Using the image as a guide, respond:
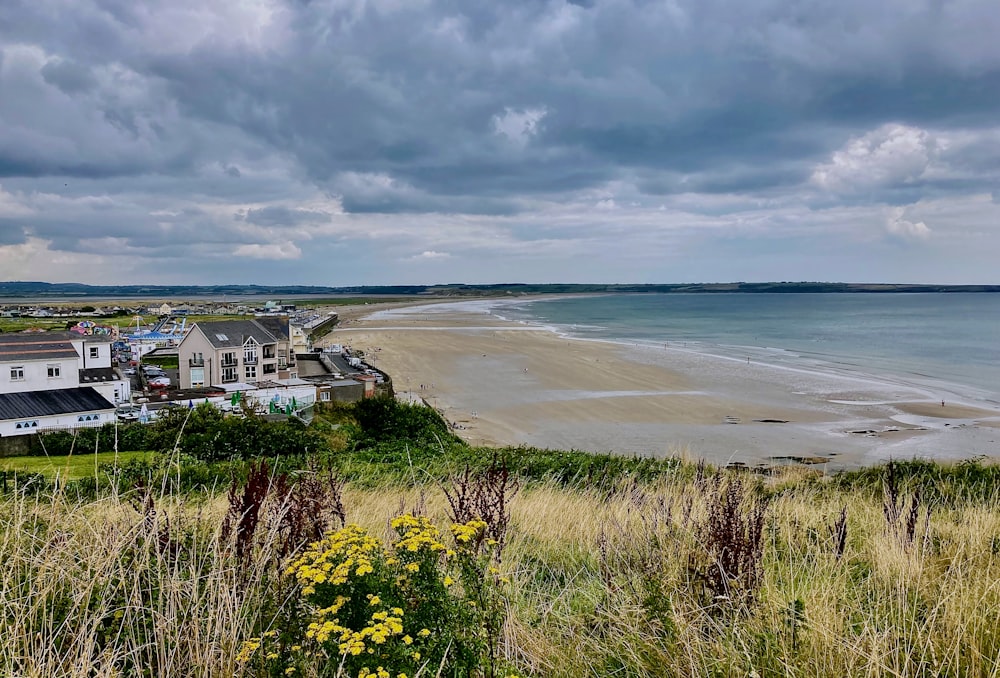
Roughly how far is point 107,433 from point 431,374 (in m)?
28.4

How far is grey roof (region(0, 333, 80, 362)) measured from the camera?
22.1 meters

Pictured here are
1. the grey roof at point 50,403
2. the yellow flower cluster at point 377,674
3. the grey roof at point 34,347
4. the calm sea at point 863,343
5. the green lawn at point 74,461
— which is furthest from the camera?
the calm sea at point 863,343

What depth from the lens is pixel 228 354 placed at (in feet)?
99.5

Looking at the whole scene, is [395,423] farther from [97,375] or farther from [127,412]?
[97,375]

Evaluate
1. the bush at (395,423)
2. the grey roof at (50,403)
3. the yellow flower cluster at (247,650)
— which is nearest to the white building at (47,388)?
the grey roof at (50,403)

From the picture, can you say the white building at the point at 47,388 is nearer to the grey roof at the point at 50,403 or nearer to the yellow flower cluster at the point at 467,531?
the grey roof at the point at 50,403

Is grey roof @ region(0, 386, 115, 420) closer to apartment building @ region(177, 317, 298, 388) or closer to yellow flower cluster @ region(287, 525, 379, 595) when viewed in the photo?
apartment building @ region(177, 317, 298, 388)

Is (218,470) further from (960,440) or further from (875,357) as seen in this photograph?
(875,357)

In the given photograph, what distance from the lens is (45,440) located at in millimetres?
17203

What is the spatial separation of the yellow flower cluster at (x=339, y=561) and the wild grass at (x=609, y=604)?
39 cm

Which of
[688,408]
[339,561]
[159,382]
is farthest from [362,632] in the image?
[159,382]

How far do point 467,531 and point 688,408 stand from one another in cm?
3038

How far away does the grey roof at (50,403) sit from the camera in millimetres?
20844

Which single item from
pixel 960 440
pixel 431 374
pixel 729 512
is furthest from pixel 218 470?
pixel 431 374
